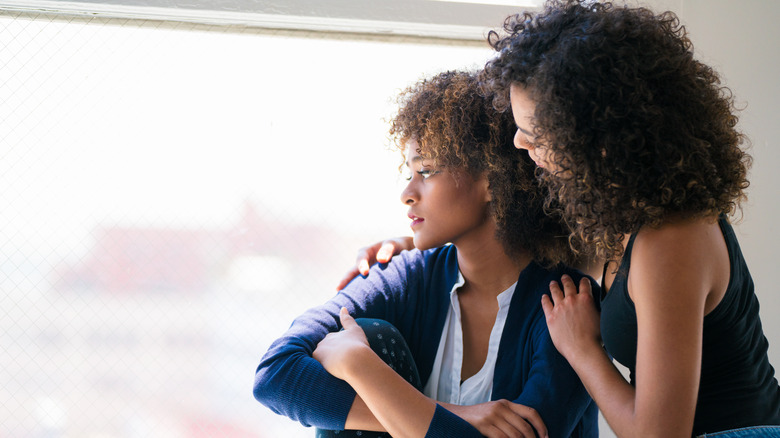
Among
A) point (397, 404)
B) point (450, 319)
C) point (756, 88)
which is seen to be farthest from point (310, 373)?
point (756, 88)

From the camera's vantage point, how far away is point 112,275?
5.10 ft

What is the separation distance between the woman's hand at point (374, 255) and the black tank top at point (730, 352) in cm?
61

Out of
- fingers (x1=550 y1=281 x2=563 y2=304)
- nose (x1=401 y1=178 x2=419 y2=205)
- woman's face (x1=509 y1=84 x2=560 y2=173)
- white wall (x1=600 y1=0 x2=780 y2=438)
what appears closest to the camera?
woman's face (x1=509 y1=84 x2=560 y2=173)

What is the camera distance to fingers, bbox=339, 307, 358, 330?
131 cm

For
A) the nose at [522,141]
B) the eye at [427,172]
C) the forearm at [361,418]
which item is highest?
the eye at [427,172]

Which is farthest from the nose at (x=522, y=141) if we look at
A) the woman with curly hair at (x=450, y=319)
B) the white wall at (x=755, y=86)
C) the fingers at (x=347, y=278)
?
the white wall at (x=755, y=86)

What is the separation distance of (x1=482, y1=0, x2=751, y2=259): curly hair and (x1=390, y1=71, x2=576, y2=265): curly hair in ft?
0.94

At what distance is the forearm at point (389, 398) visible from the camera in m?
1.14

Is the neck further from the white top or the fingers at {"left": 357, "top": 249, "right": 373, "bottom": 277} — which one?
the fingers at {"left": 357, "top": 249, "right": 373, "bottom": 277}

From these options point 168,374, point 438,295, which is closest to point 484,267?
point 438,295

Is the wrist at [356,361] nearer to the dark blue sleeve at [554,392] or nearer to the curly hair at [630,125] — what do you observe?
the dark blue sleeve at [554,392]

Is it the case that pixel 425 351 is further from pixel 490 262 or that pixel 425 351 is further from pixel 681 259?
pixel 681 259

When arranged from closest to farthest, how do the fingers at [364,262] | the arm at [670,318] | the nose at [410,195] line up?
1. the arm at [670,318]
2. the nose at [410,195]
3. the fingers at [364,262]

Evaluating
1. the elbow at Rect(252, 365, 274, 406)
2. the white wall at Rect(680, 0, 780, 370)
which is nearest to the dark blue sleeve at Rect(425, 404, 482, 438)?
the elbow at Rect(252, 365, 274, 406)
